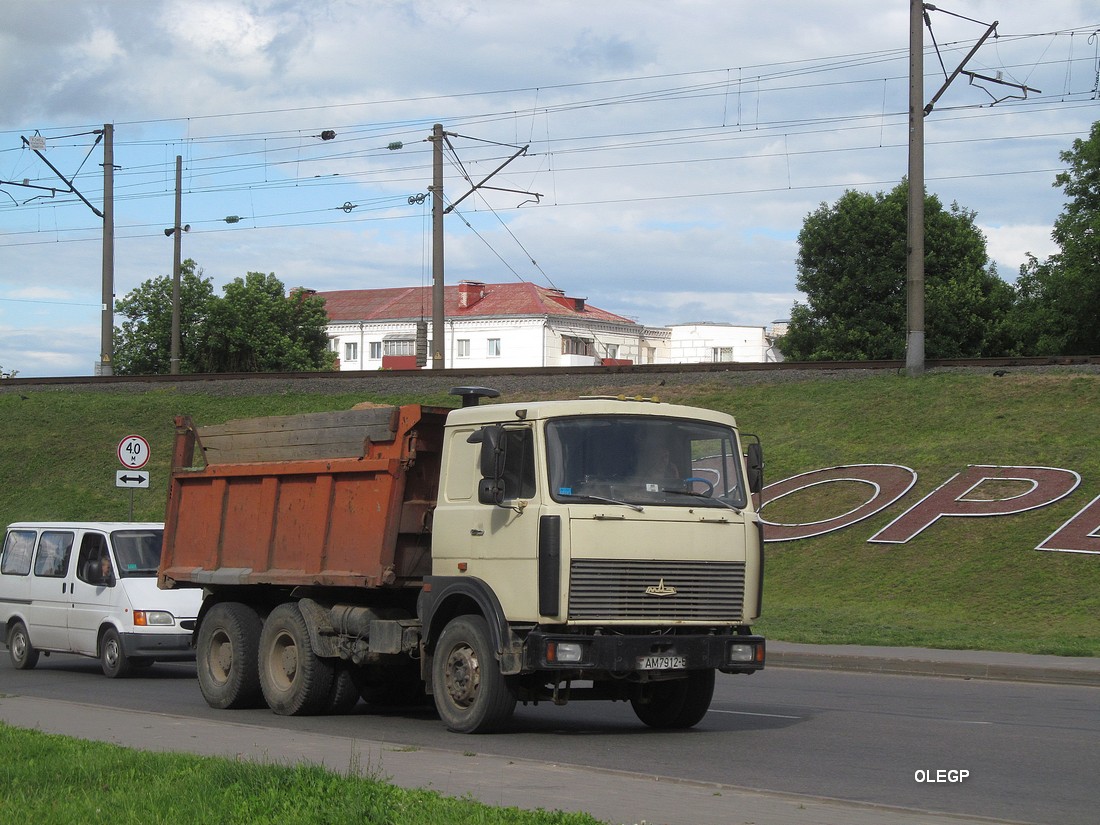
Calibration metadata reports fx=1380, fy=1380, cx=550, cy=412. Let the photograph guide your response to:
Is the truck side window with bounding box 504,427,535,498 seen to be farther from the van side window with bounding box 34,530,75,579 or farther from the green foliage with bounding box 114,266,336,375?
the green foliage with bounding box 114,266,336,375

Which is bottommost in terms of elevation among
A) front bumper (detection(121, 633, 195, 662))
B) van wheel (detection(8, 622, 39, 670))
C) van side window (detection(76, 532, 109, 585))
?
van wheel (detection(8, 622, 39, 670))

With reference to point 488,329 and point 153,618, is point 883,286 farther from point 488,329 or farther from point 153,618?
point 153,618

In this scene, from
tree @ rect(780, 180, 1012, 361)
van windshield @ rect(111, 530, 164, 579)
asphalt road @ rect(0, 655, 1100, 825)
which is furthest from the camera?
tree @ rect(780, 180, 1012, 361)

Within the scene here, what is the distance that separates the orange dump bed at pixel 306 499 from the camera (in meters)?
11.8

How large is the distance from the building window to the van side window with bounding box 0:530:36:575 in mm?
82456

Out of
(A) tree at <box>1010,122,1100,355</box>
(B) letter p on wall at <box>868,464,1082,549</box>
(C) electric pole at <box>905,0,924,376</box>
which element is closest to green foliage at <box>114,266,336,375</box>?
(A) tree at <box>1010,122,1100,355</box>

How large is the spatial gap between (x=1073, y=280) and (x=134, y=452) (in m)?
40.1

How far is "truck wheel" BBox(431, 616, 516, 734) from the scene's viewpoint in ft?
35.4

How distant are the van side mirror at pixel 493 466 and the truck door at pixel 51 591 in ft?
30.6

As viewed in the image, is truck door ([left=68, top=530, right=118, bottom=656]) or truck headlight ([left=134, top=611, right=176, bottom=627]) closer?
truck headlight ([left=134, top=611, right=176, bottom=627])

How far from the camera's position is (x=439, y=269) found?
127 feet

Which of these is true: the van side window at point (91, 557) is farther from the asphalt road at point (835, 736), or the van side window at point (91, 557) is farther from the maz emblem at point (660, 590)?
the maz emblem at point (660, 590)

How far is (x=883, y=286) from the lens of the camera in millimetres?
61312
